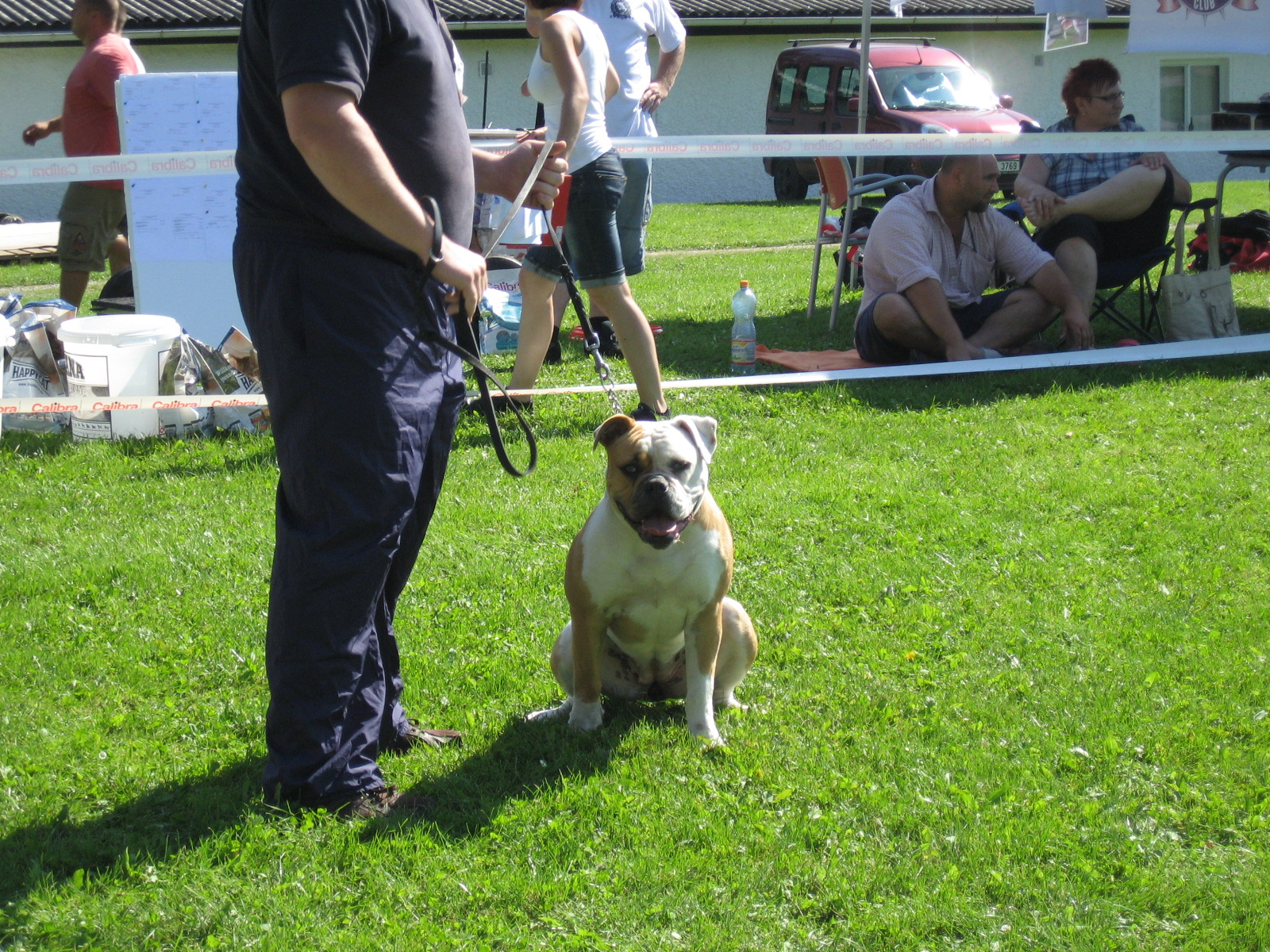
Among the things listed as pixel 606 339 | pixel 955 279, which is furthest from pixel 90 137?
pixel 955 279

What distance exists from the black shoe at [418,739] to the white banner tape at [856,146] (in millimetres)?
3998

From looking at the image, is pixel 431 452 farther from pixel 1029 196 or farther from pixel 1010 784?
pixel 1029 196

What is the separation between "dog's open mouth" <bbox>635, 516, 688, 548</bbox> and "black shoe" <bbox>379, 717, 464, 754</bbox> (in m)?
0.79

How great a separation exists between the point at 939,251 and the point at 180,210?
4611mm

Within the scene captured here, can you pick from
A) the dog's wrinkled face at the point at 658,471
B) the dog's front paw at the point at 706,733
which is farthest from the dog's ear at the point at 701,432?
the dog's front paw at the point at 706,733

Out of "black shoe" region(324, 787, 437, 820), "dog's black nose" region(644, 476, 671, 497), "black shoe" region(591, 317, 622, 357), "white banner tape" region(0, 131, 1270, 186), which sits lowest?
"black shoe" region(324, 787, 437, 820)

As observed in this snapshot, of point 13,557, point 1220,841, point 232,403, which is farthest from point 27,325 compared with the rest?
point 1220,841

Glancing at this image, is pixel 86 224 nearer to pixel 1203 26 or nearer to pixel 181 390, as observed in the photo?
pixel 181 390

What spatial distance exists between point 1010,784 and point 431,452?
163cm

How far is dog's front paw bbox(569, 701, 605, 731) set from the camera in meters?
3.29

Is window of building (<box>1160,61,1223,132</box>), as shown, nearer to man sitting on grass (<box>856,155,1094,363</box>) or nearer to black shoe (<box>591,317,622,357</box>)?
man sitting on grass (<box>856,155,1094,363</box>)

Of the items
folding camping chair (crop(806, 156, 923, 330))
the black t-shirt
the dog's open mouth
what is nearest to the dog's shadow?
the dog's open mouth

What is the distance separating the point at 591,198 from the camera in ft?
18.3

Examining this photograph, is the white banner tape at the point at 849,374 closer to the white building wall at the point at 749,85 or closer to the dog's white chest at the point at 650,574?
the dog's white chest at the point at 650,574
